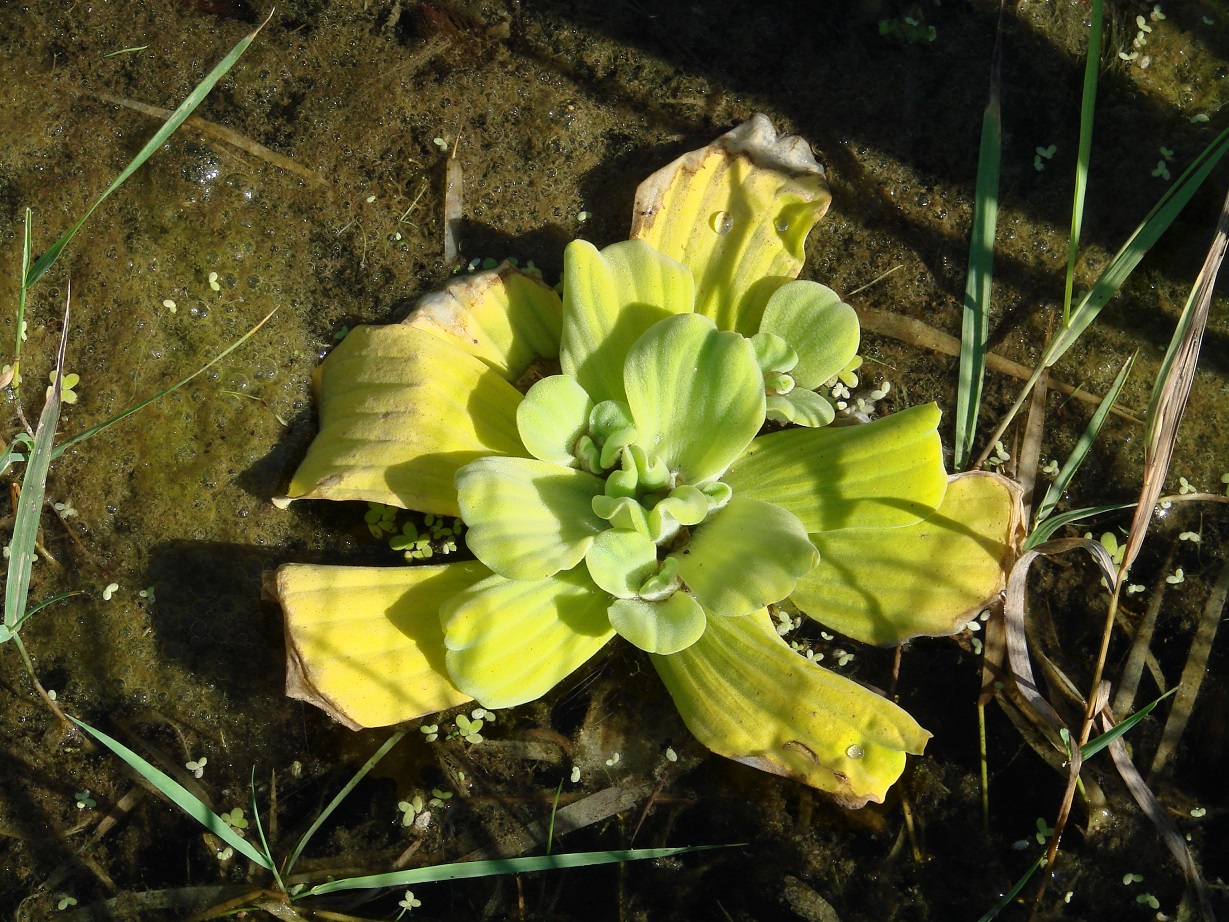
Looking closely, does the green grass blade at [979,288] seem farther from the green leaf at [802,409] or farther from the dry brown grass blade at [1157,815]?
the dry brown grass blade at [1157,815]

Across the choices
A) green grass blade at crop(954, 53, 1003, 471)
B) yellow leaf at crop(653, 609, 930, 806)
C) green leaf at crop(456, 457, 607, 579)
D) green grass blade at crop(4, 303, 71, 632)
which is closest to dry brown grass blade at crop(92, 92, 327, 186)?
green grass blade at crop(4, 303, 71, 632)

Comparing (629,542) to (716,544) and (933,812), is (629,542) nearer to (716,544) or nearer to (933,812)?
(716,544)

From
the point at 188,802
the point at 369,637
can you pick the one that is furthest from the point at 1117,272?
the point at 188,802

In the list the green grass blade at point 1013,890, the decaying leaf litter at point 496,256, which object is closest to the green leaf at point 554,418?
the decaying leaf litter at point 496,256

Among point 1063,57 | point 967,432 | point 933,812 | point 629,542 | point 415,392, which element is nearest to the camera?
point 629,542

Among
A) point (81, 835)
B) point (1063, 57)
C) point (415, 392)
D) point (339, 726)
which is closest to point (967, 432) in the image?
point (1063, 57)

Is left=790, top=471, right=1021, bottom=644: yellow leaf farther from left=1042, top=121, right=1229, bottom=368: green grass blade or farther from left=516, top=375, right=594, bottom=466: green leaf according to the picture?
left=516, top=375, right=594, bottom=466: green leaf

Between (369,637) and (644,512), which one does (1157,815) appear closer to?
(644,512)
